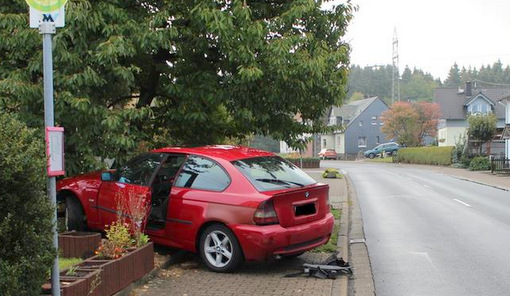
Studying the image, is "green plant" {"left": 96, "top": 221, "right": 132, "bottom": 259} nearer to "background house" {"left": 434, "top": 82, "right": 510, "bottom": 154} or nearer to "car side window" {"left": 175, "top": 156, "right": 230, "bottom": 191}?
"car side window" {"left": 175, "top": 156, "right": 230, "bottom": 191}

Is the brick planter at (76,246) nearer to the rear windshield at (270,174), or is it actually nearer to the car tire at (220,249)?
the car tire at (220,249)

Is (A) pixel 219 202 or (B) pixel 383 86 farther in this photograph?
(B) pixel 383 86

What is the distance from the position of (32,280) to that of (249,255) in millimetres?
3209

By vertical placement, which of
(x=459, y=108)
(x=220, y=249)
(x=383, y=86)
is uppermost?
(x=383, y=86)

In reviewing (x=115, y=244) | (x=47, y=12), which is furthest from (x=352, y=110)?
(x=47, y=12)

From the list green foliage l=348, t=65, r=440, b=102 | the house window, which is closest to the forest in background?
green foliage l=348, t=65, r=440, b=102

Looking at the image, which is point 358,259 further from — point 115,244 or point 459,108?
point 459,108

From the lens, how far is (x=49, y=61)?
425 centimetres

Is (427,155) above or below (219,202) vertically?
above

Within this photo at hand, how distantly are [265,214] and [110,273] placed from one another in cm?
202

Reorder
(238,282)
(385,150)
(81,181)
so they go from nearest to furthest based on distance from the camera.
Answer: (238,282), (81,181), (385,150)

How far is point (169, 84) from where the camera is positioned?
955 centimetres

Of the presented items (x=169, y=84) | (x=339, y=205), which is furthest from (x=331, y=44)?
(x=339, y=205)

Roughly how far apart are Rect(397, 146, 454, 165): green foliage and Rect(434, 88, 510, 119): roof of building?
43.3 feet
